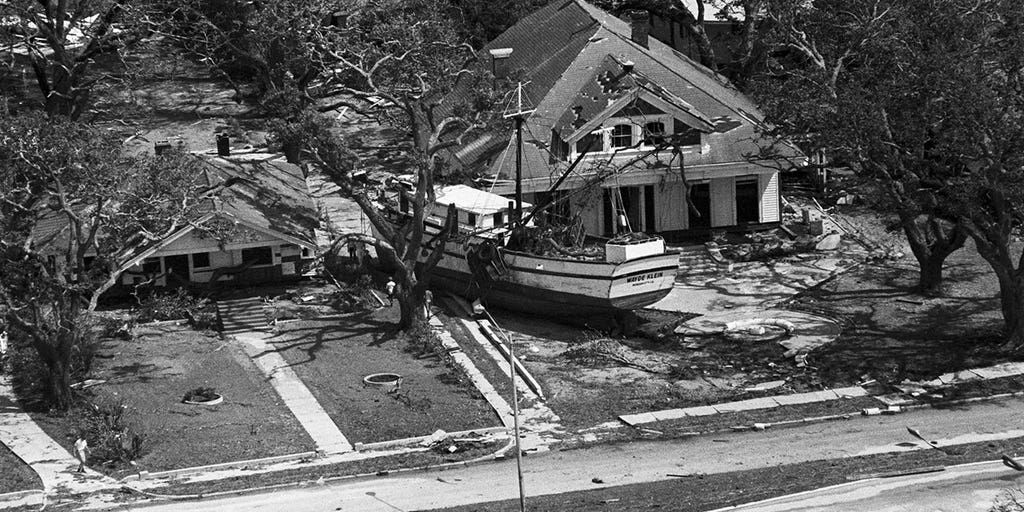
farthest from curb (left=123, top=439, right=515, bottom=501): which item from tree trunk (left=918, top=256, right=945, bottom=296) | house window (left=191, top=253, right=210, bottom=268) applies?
tree trunk (left=918, top=256, right=945, bottom=296)

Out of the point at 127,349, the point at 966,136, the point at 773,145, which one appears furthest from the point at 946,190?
the point at 127,349

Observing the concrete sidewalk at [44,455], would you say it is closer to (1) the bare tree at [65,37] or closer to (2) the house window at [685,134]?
(1) the bare tree at [65,37]

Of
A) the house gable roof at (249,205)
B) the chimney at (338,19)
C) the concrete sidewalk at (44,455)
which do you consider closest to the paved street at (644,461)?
the concrete sidewalk at (44,455)

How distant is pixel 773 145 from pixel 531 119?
7.89m

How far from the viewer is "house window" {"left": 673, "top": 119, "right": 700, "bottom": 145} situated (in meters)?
44.3

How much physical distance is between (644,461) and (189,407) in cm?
1092

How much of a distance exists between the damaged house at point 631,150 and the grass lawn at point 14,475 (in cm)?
1700

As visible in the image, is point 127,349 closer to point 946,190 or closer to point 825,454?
point 825,454

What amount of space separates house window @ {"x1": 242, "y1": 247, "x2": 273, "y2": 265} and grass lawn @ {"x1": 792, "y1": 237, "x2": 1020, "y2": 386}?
1541 cm

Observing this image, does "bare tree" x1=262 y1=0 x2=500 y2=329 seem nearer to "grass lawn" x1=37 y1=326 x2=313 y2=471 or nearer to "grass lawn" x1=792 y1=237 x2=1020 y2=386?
"grass lawn" x1=37 y1=326 x2=313 y2=471

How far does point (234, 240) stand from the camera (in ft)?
129

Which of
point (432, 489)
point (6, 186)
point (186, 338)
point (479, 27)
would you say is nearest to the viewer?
point (432, 489)

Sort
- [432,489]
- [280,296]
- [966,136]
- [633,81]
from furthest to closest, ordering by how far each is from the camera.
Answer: [633,81]
[280,296]
[966,136]
[432,489]

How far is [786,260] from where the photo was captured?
146 feet
